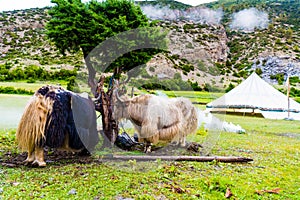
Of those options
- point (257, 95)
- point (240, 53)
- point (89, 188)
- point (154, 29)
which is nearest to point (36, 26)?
point (240, 53)

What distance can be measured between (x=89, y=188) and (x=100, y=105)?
2672mm

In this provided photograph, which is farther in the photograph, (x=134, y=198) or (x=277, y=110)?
(x=277, y=110)

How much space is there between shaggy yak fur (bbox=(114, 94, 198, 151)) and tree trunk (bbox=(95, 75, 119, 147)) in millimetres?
159

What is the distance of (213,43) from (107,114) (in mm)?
11283

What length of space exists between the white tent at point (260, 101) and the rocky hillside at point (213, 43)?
1.39 meters

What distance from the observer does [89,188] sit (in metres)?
3.79

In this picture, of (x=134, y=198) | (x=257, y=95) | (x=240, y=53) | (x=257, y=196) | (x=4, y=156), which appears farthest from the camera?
(x=240, y=53)

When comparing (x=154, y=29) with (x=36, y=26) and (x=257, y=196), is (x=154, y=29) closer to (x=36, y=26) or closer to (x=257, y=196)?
(x=257, y=196)

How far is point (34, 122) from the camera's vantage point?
177 inches

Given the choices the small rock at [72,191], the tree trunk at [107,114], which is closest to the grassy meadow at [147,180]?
the small rock at [72,191]

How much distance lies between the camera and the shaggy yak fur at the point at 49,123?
4516mm

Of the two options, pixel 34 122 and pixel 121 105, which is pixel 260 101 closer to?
pixel 121 105

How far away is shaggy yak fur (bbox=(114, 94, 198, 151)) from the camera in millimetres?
6293

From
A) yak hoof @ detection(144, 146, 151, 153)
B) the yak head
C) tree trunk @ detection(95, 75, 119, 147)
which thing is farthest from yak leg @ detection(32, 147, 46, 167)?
yak hoof @ detection(144, 146, 151, 153)
